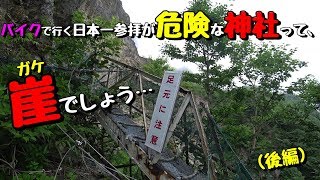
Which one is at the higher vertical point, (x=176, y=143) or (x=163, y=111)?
(x=163, y=111)

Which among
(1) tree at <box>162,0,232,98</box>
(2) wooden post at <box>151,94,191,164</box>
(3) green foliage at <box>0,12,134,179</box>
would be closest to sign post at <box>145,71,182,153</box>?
(2) wooden post at <box>151,94,191,164</box>

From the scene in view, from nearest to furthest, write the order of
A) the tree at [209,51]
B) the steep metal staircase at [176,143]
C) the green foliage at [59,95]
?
the steep metal staircase at [176,143] → the green foliage at [59,95] → the tree at [209,51]

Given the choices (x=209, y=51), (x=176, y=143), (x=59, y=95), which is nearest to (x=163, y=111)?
(x=176, y=143)

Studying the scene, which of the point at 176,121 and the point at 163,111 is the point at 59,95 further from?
the point at 176,121

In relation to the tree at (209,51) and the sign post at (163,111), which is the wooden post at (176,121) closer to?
the sign post at (163,111)

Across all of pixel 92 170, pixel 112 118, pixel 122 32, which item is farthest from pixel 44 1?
pixel 92 170

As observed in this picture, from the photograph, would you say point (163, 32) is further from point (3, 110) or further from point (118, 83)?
point (3, 110)

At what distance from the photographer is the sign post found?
13.4 feet

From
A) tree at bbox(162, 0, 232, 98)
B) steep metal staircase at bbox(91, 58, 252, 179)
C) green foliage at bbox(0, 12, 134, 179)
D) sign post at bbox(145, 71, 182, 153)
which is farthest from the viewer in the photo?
tree at bbox(162, 0, 232, 98)

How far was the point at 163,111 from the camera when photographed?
4180mm

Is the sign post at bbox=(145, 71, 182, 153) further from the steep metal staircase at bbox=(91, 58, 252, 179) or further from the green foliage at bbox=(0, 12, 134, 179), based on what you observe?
the green foliage at bbox=(0, 12, 134, 179)

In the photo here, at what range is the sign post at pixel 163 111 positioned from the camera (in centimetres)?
408

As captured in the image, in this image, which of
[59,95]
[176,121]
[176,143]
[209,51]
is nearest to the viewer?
[176,121]

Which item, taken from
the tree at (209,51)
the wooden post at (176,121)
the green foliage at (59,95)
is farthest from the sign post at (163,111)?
the tree at (209,51)
